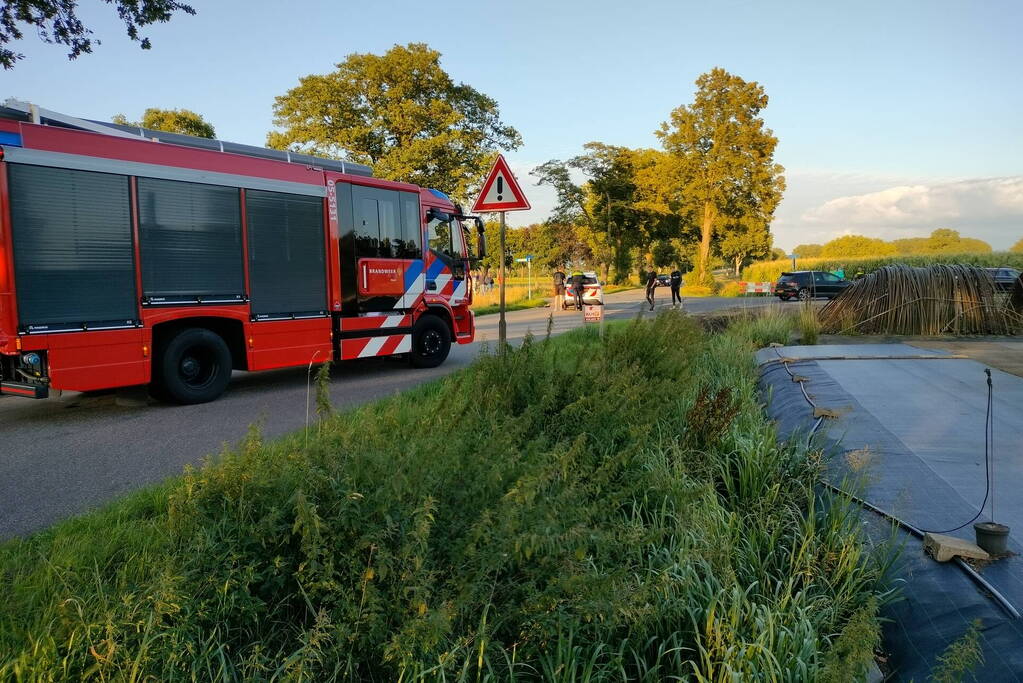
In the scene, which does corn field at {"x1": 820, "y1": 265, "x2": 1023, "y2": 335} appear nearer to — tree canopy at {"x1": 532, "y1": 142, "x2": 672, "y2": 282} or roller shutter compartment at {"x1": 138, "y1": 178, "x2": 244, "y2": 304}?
roller shutter compartment at {"x1": 138, "y1": 178, "x2": 244, "y2": 304}

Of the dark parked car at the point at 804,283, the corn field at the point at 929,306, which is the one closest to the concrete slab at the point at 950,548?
the corn field at the point at 929,306

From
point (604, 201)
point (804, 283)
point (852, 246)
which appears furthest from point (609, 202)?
point (852, 246)

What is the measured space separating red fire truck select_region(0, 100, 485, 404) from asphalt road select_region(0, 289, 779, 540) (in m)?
0.43

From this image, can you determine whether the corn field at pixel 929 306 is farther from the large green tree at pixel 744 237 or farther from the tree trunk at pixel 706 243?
the large green tree at pixel 744 237

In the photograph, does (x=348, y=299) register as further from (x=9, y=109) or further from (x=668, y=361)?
(x=668, y=361)

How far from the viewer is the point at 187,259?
25.3 ft

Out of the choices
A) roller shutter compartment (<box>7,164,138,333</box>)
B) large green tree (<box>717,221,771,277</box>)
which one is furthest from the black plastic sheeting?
large green tree (<box>717,221,771,277</box>)

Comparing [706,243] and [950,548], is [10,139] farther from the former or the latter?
[706,243]

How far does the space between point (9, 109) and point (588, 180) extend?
60086 millimetres

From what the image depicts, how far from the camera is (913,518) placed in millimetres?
3082

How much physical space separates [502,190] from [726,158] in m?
45.5

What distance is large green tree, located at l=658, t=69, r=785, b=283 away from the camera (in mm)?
49719

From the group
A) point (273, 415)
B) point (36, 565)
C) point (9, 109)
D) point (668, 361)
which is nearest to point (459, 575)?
point (36, 565)

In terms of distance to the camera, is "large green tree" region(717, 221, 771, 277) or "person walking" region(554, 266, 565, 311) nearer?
"person walking" region(554, 266, 565, 311)
